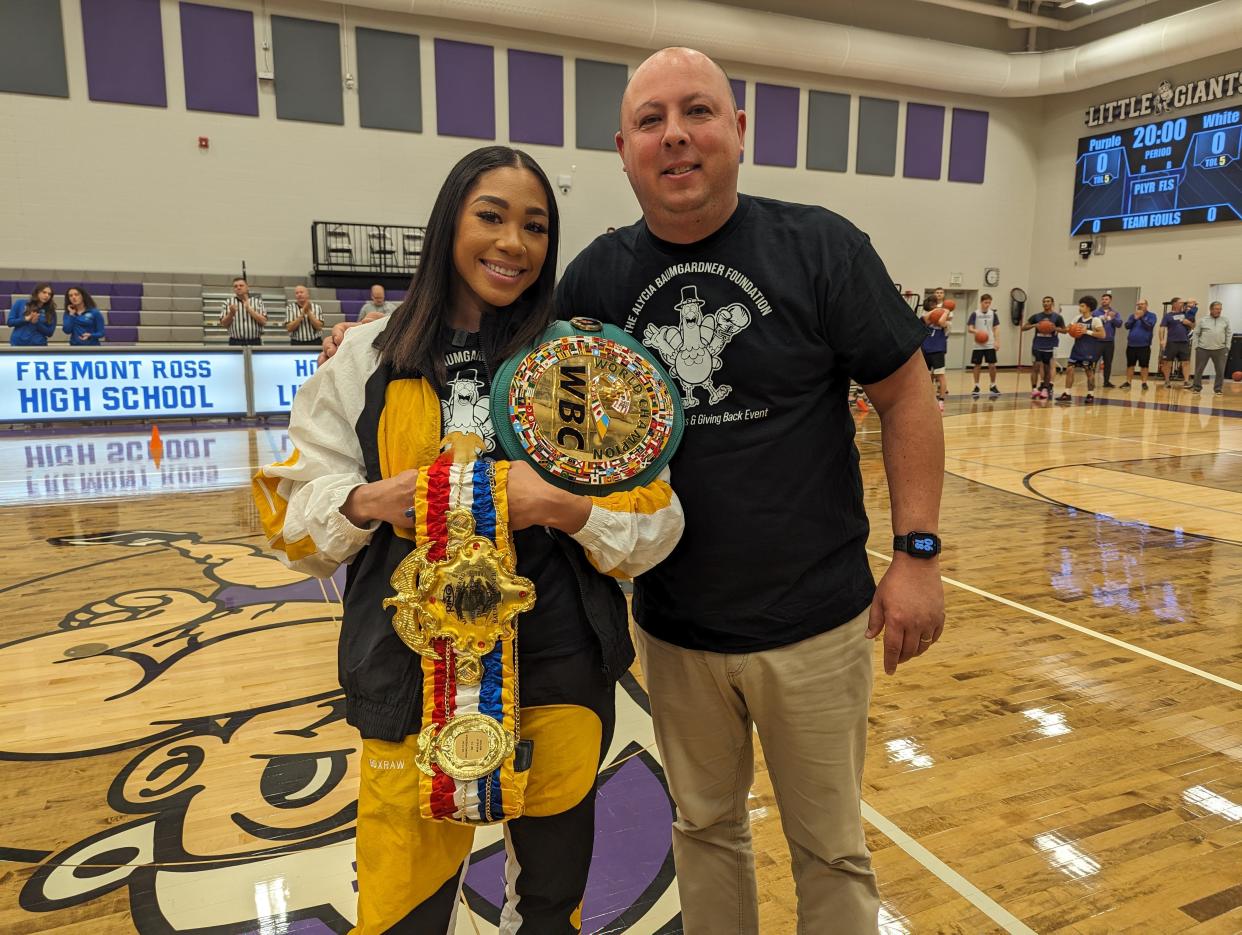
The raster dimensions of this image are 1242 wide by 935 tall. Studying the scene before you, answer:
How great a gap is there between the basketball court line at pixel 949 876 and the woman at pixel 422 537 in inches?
41.9

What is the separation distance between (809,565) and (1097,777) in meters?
1.58

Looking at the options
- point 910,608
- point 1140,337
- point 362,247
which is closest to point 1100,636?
point 910,608

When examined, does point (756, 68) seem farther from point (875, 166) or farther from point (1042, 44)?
point (1042, 44)

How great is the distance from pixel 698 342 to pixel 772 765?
31.5 inches

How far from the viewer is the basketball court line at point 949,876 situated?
1.79 metres

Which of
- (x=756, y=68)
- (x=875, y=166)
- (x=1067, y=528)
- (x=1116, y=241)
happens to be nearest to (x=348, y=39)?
(x=756, y=68)

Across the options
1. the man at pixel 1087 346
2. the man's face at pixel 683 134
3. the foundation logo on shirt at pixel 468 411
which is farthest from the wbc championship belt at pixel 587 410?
the man at pixel 1087 346

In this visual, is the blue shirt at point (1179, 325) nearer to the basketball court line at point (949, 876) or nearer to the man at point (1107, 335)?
the man at point (1107, 335)

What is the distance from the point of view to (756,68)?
16234 mm

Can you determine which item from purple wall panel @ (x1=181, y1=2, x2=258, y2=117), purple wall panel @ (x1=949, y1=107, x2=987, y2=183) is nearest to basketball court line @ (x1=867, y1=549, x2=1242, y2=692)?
purple wall panel @ (x1=181, y1=2, x2=258, y2=117)

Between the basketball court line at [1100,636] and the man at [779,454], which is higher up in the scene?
the man at [779,454]

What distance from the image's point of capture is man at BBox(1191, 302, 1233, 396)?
14.2m

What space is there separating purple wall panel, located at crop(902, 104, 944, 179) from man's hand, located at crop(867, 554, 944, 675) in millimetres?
18849

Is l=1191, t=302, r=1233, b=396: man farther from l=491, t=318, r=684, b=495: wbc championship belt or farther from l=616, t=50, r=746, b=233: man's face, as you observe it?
l=491, t=318, r=684, b=495: wbc championship belt
